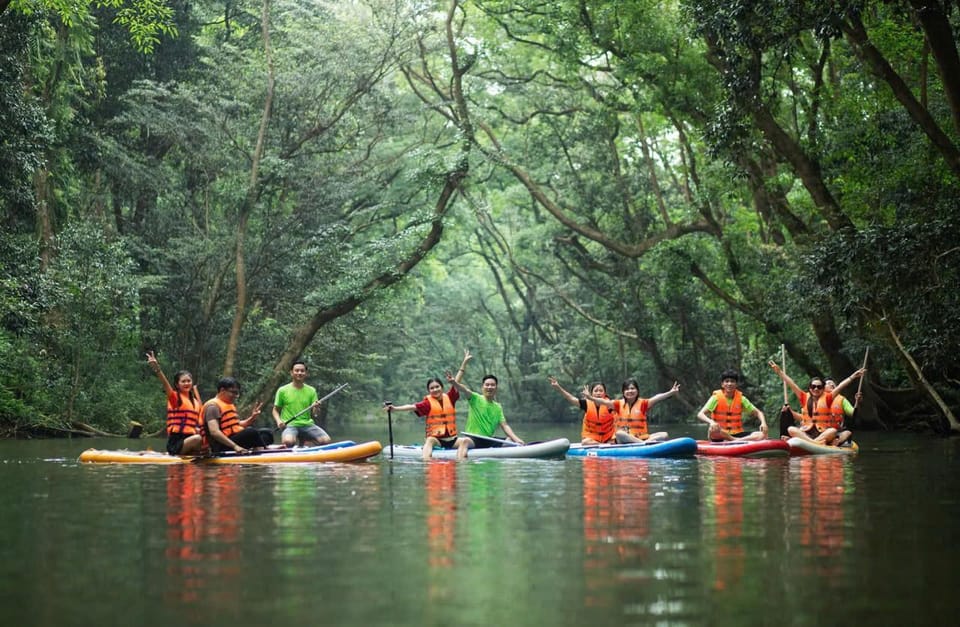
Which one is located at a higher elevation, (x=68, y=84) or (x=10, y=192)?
(x=68, y=84)

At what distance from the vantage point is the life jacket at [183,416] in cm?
1360

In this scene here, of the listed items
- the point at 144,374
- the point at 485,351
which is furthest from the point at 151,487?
the point at 485,351

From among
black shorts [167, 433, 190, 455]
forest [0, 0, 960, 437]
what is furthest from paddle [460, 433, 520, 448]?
forest [0, 0, 960, 437]

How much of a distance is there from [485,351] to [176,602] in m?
49.8

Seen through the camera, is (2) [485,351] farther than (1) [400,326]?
Yes

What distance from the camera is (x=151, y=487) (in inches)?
390

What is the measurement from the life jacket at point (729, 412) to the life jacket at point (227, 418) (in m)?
6.72

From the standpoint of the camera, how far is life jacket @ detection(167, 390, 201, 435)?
13.6 m

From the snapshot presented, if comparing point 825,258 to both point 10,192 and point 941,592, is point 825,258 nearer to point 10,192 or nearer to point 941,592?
point 941,592

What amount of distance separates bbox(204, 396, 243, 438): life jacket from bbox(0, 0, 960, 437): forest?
746 cm

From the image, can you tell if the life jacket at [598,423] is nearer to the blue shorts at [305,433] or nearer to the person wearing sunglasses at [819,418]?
the person wearing sunglasses at [819,418]

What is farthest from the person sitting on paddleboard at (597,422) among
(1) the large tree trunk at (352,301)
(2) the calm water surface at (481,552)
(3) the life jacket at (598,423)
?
(1) the large tree trunk at (352,301)

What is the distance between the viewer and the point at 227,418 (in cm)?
1375

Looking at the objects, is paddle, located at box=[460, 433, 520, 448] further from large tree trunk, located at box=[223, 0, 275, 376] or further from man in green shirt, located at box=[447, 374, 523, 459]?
large tree trunk, located at box=[223, 0, 275, 376]
